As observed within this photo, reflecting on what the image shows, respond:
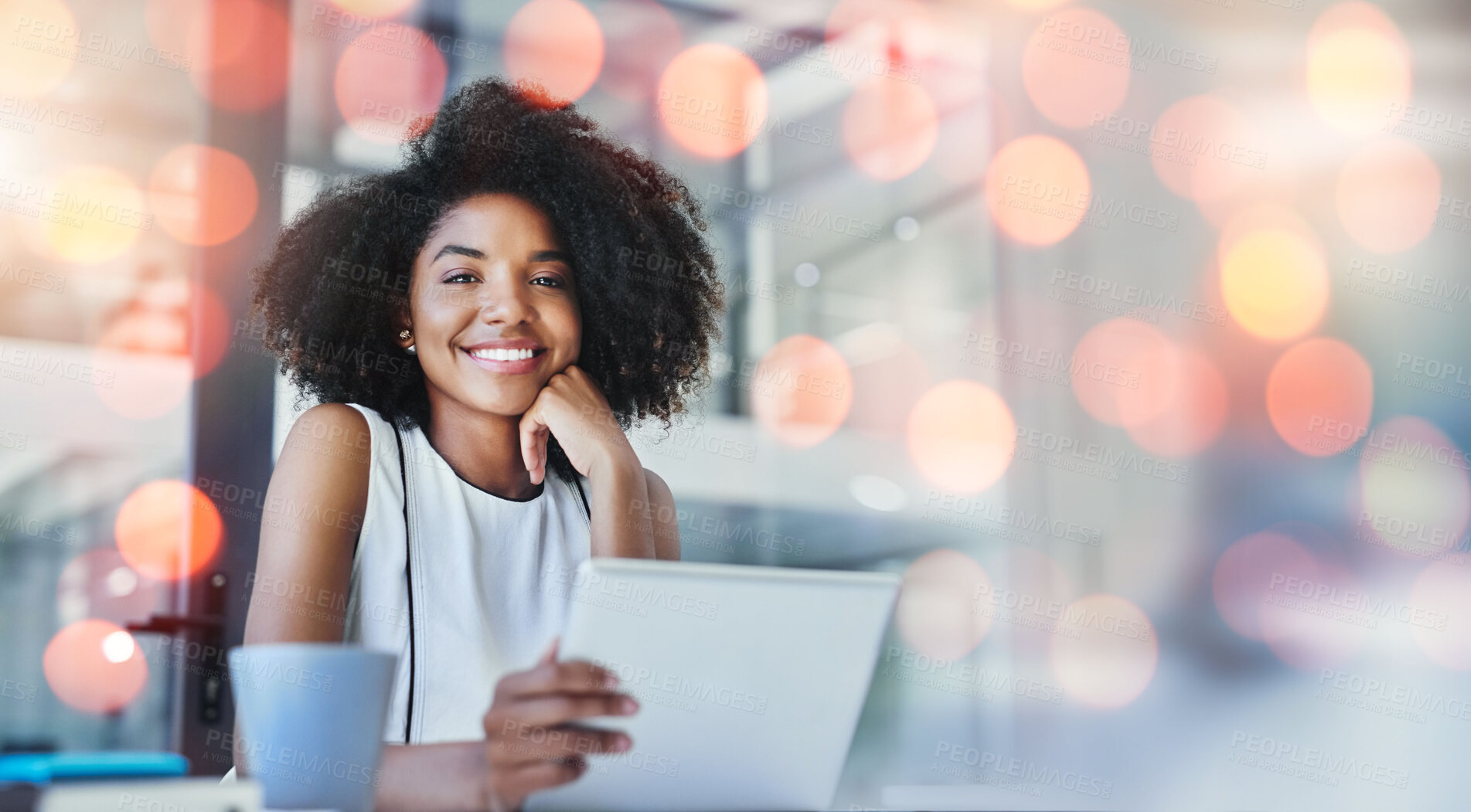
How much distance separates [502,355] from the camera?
1561mm

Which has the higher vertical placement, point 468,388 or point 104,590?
point 468,388

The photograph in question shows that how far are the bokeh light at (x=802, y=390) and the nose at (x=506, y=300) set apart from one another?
1.91ft

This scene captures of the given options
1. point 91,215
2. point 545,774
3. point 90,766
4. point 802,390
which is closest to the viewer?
point 545,774

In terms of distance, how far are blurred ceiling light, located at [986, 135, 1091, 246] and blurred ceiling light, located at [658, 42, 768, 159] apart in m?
0.61

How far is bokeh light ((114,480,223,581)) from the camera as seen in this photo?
150 cm

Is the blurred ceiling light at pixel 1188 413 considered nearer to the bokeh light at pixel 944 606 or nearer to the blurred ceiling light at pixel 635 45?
the bokeh light at pixel 944 606

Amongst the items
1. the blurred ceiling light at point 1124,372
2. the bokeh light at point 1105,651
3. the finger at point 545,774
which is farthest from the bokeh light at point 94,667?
the blurred ceiling light at point 1124,372

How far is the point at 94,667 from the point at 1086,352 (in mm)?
1909

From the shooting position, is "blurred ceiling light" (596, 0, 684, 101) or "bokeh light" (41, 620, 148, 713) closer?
"bokeh light" (41, 620, 148, 713)

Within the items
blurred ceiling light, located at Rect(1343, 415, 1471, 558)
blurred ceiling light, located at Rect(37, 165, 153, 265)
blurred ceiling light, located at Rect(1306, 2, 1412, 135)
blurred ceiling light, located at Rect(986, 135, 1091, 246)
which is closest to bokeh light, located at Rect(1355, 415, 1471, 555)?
blurred ceiling light, located at Rect(1343, 415, 1471, 558)

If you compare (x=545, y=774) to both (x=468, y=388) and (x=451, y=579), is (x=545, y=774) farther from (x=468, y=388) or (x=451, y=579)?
(x=468, y=388)

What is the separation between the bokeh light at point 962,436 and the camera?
2293 mm

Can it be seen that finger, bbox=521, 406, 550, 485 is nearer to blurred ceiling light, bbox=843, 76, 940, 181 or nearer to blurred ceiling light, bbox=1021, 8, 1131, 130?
blurred ceiling light, bbox=843, 76, 940, 181

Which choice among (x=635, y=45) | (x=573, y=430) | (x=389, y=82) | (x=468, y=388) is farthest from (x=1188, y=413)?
(x=389, y=82)
